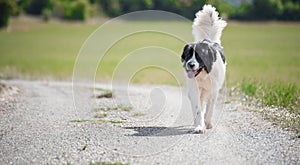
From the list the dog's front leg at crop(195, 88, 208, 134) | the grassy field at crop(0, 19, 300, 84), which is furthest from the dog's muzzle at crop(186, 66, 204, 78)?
the grassy field at crop(0, 19, 300, 84)

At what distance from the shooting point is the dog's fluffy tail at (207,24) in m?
11.9

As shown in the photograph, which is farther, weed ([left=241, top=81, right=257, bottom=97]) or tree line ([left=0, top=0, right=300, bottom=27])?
tree line ([left=0, top=0, right=300, bottom=27])

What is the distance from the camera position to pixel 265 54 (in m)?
45.0

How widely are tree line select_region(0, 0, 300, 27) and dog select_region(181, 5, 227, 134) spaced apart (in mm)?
17293

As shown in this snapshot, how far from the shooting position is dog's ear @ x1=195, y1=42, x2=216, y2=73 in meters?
10.1

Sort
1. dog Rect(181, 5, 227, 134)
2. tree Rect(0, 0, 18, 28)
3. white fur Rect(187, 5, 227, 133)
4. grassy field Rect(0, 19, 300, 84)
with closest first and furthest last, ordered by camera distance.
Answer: dog Rect(181, 5, 227, 134), white fur Rect(187, 5, 227, 133), grassy field Rect(0, 19, 300, 84), tree Rect(0, 0, 18, 28)

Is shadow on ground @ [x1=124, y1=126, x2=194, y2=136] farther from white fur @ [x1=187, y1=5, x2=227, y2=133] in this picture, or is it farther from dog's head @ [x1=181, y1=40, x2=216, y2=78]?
dog's head @ [x1=181, y1=40, x2=216, y2=78]

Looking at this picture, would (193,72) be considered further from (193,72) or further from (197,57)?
(197,57)

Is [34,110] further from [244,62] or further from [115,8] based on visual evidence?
[115,8]

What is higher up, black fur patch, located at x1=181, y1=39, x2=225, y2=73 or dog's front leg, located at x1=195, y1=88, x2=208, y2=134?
black fur patch, located at x1=181, y1=39, x2=225, y2=73

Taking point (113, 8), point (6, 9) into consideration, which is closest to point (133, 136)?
point (113, 8)

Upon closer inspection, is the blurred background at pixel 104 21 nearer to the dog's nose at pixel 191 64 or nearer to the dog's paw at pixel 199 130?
the dog's paw at pixel 199 130

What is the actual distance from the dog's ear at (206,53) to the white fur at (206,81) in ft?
0.60

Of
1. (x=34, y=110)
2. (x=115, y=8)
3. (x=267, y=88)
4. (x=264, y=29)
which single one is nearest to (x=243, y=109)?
(x=267, y=88)
